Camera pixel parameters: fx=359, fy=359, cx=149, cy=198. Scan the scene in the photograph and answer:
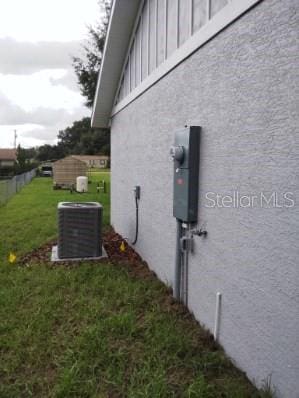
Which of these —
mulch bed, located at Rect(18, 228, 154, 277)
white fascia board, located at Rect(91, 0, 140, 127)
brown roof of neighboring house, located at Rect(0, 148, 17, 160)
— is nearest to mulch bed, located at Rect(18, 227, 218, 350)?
mulch bed, located at Rect(18, 228, 154, 277)

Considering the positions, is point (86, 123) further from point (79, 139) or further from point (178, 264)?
point (178, 264)

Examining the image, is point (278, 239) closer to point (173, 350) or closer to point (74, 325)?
point (173, 350)

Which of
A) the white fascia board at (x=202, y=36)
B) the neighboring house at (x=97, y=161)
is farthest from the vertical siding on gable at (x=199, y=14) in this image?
the neighboring house at (x=97, y=161)

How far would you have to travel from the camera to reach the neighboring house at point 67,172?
76.7 ft

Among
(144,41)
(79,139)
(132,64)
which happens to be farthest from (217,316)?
(79,139)

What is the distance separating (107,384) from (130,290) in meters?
1.70

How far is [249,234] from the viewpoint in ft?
8.50

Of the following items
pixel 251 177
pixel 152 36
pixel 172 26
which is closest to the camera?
pixel 251 177

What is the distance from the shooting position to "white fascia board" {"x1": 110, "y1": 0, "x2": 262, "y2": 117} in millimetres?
2729

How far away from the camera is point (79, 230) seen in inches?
222

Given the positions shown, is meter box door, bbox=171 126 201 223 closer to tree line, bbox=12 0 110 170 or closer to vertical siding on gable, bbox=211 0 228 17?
vertical siding on gable, bbox=211 0 228 17

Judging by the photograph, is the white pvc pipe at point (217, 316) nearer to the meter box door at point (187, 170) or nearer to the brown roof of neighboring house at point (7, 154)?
the meter box door at point (187, 170)

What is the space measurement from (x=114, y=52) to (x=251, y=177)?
5.18 meters

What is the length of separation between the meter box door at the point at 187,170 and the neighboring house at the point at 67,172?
65.0 ft
